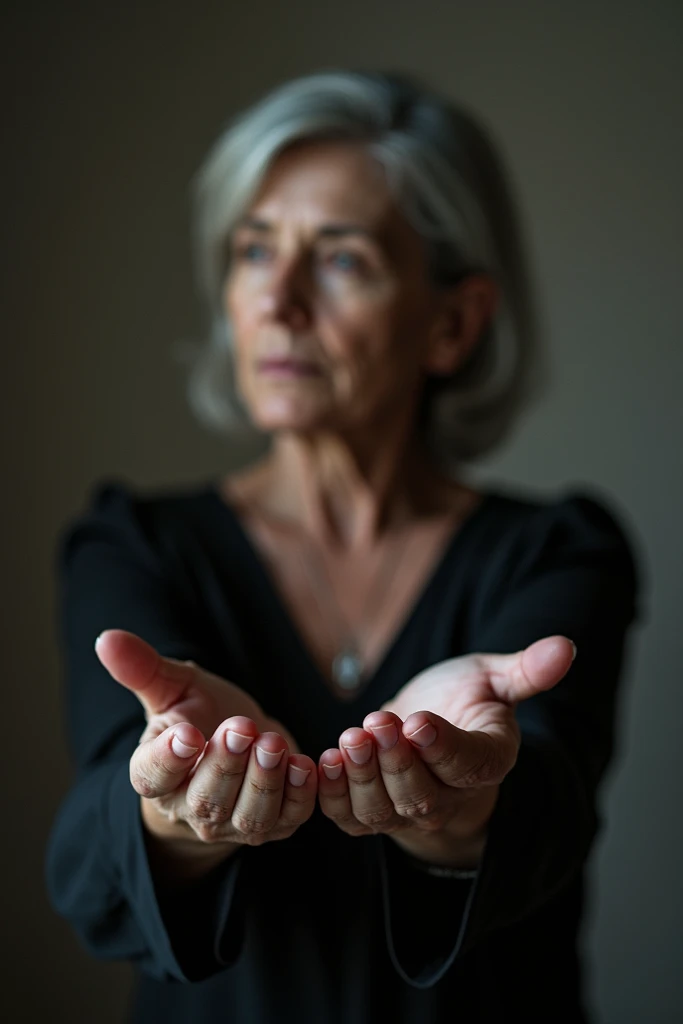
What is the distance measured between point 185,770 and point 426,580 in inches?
23.0

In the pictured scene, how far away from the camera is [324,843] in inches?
42.3

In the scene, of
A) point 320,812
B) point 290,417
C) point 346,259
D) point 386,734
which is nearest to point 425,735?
point 386,734

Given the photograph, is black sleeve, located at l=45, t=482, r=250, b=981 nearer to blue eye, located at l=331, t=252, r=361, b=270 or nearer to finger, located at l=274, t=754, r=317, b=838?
finger, located at l=274, t=754, r=317, b=838

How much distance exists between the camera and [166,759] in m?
0.69

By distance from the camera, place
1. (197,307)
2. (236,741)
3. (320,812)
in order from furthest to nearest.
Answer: (197,307) → (320,812) → (236,741)

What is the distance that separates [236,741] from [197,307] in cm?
126

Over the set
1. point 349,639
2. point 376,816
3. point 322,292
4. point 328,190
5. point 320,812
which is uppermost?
point 328,190

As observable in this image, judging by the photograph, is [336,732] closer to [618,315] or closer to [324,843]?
[324,843]

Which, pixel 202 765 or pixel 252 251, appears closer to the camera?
pixel 202 765

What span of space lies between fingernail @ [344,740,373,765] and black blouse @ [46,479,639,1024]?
7.8 inches

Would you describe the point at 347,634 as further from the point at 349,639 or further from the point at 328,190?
the point at 328,190

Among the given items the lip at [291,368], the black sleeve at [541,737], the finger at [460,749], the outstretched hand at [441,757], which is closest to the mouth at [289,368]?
the lip at [291,368]

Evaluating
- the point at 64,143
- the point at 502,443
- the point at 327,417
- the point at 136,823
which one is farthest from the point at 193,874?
the point at 64,143

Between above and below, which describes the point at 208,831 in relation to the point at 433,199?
below
